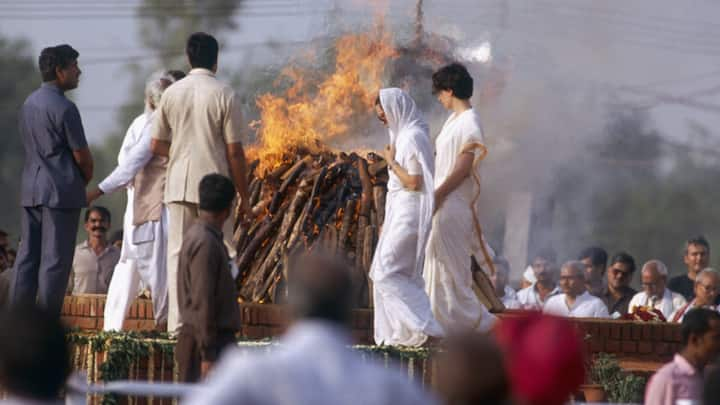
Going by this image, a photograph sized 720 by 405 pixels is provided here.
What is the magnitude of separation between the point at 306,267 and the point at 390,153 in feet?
23.4

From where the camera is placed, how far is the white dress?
12.7 meters

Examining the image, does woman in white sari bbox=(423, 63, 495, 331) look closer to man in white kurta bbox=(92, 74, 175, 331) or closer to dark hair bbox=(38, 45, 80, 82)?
man in white kurta bbox=(92, 74, 175, 331)

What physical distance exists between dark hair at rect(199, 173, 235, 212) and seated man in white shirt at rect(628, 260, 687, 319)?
649cm

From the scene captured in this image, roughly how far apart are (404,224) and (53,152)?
2470 mm

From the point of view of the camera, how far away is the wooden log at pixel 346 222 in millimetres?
14219

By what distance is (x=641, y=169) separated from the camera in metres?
42.2


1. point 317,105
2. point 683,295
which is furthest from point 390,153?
point 683,295

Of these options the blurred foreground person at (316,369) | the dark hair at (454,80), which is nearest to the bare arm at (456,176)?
the dark hair at (454,80)

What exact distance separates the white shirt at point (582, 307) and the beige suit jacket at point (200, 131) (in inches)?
183

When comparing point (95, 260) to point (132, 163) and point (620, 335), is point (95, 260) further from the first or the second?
point (620, 335)

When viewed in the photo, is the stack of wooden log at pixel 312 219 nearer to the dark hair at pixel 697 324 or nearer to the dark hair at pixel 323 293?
the dark hair at pixel 697 324

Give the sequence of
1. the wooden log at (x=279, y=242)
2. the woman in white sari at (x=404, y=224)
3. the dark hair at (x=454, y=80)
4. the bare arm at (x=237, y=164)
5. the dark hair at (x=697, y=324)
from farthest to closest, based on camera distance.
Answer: the wooden log at (x=279, y=242)
the dark hair at (x=454, y=80)
the woman in white sari at (x=404, y=224)
the bare arm at (x=237, y=164)
the dark hair at (x=697, y=324)

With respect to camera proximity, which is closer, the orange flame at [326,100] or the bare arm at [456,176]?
the bare arm at [456,176]

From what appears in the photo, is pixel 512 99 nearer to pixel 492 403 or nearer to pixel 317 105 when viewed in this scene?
pixel 317 105
